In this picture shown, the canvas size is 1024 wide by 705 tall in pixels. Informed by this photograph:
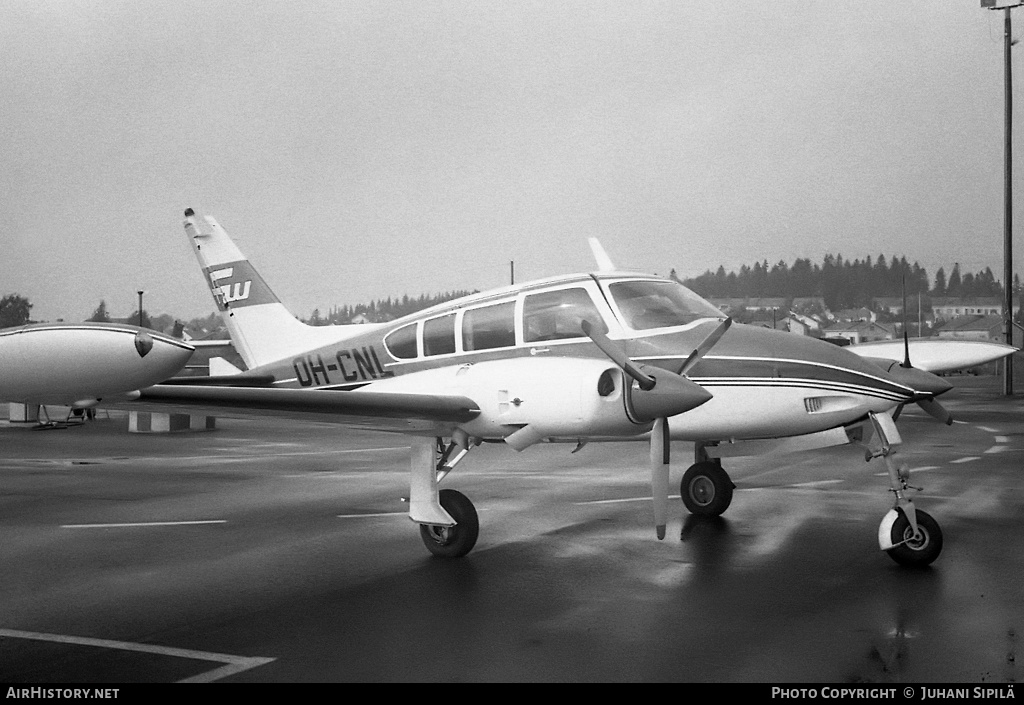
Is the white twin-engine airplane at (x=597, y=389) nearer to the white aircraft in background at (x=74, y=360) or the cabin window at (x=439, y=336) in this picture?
the cabin window at (x=439, y=336)

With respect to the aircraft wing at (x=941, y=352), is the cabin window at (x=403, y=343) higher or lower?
higher

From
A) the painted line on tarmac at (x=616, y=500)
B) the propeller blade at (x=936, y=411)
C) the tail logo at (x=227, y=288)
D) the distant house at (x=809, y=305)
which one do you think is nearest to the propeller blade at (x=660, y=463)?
the propeller blade at (x=936, y=411)

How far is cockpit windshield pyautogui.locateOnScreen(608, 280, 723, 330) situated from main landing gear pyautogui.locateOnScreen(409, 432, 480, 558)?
2.16 metres

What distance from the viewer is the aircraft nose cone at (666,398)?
25.2ft

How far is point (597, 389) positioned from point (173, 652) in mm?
3944

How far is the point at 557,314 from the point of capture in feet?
30.1

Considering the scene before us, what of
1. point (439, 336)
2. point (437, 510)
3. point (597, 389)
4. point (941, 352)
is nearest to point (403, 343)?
point (439, 336)

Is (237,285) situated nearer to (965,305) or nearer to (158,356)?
(158,356)

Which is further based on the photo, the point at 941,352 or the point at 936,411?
the point at 941,352

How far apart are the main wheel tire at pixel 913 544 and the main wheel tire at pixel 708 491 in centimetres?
296

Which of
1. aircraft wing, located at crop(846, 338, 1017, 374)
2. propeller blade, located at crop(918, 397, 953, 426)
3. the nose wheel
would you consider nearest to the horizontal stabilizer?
the nose wheel

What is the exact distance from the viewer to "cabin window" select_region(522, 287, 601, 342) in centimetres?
913

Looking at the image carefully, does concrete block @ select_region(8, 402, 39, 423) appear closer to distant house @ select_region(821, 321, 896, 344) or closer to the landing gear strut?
the landing gear strut
